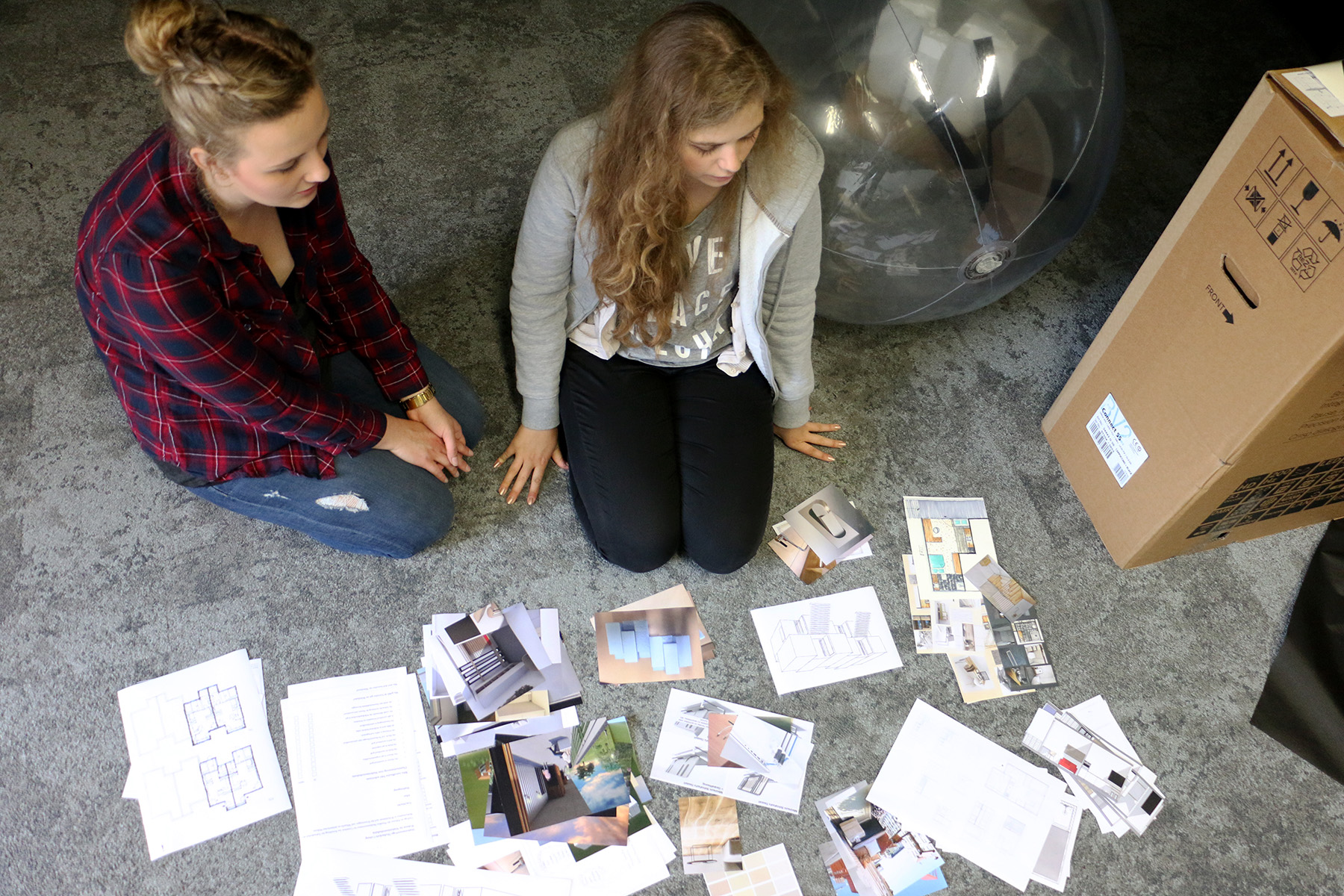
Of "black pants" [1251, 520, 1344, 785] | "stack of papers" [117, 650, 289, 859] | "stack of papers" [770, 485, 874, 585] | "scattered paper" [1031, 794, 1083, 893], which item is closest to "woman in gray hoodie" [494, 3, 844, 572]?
"stack of papers" [770, 485, 874, 585]

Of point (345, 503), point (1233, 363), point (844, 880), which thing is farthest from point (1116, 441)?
point (345, 503)

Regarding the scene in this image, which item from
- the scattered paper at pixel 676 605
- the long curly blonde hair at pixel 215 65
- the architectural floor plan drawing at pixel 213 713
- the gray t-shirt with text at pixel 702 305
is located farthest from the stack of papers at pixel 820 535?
the long curly blonde hair at pixel 215 65

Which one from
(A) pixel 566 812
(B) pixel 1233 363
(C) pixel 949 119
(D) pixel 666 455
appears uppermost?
(C) pixel 949 119

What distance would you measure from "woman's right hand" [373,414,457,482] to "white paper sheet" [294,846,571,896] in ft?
2.05

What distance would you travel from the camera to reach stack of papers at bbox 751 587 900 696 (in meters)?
1.62

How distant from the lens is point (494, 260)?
6.66 ft

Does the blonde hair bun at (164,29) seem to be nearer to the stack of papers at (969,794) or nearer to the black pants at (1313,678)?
the stack of papers at (969,794)

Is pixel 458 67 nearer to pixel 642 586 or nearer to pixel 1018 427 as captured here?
pixel 642 586

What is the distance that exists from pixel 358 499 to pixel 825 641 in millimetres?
843

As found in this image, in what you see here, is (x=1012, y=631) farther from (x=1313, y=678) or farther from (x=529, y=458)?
(x=529, y=458)

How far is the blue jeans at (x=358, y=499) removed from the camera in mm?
1519

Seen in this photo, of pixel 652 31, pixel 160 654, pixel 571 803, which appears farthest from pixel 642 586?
pixel 652 31

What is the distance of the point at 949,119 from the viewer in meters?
1.43

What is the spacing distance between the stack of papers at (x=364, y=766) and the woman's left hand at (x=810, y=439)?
83 centimetres
